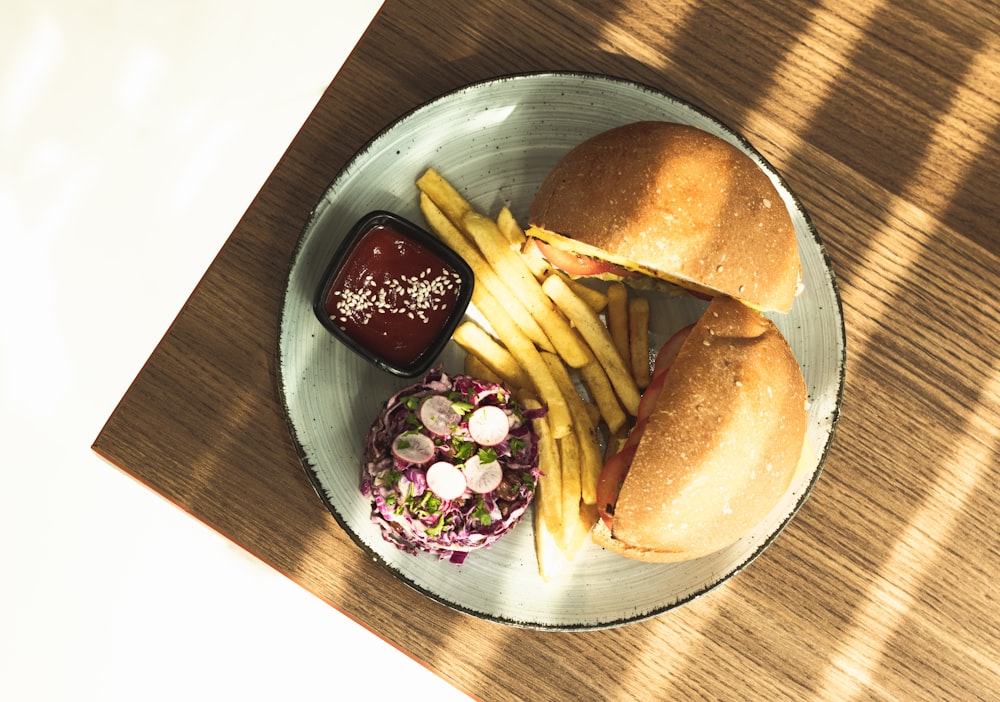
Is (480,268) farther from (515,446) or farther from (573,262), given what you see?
(515,446)

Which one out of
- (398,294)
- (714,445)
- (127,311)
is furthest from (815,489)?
(127,311)

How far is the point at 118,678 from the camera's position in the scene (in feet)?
8.15

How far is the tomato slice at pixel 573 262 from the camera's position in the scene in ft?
6.46

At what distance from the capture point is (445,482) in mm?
1834

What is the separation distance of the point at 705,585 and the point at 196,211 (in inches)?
78.2

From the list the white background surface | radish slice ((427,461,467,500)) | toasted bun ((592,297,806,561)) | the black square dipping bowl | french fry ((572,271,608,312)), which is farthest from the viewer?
the white background surface

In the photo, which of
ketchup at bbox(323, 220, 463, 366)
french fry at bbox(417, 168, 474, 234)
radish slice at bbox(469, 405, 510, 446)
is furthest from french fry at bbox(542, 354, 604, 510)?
french fry at bbox(417, 168, 474, 234)

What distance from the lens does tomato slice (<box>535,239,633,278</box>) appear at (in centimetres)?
197

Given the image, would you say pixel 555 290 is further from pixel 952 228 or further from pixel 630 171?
pixel 952 228

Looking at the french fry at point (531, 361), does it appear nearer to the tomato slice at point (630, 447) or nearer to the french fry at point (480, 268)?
the french fry at point (480, 268)

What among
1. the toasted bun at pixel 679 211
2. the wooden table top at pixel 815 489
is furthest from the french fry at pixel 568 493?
the toasted bun at pixel 679 211

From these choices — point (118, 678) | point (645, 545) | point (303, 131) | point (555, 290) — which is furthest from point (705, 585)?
point (118, 678)

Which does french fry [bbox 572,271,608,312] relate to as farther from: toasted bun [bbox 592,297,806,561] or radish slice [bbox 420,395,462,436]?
radish slice [bbox 420,395,462,436]

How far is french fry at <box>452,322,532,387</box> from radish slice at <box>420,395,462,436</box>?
0.18 m
